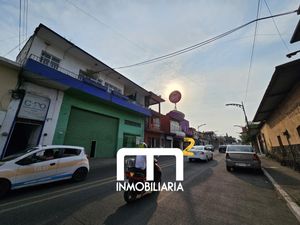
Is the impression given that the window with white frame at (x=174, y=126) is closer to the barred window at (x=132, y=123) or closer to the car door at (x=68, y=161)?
the barred window at (x=132, y=123)

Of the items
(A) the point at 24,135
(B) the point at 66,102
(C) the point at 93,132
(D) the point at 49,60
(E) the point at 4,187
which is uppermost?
(D) the point at 49,60

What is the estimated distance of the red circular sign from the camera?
3103 cm

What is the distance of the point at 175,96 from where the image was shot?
31250mm

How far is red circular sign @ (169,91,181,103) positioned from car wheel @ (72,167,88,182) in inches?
1025

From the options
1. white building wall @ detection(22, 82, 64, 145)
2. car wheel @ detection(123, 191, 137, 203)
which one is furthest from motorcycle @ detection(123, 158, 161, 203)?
white building wall @ detection(22, 82, 64, 145)

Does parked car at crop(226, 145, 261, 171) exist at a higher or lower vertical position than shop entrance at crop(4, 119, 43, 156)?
lower

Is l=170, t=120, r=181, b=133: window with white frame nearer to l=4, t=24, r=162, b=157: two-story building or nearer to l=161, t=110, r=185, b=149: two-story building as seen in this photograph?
l=161, t=110, r=185, b=149: two-story building

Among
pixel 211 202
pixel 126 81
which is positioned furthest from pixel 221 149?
pixel 211 202

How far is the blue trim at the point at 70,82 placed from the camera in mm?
10036

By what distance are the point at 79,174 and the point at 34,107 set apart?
7671mm

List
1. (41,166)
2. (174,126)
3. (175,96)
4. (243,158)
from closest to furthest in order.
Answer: (41,166) → (243,158) → (175,96) → (174,126)

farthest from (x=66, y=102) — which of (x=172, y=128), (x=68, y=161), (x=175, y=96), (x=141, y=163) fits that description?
(x=175, y=96)

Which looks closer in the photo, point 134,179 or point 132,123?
point 134,179

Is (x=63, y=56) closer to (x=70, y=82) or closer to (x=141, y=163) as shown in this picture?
(x=70, y=82)
